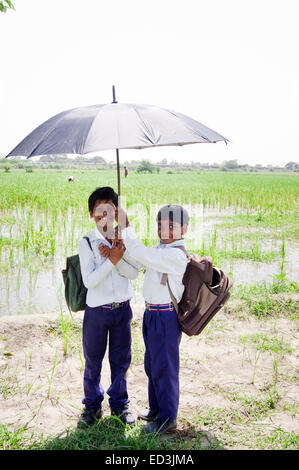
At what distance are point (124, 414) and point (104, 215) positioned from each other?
112cm

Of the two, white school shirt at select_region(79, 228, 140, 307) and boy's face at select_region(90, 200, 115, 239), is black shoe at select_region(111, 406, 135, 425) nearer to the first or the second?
white school shirt at select_region(79, 228, 140, 307)

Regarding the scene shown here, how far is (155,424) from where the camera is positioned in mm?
2002

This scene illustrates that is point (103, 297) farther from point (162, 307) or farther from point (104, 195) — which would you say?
point (104, 195)

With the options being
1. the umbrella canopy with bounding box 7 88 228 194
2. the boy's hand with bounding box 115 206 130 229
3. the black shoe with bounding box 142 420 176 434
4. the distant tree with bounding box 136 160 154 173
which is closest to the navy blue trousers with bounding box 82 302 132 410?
the black shoe with bounding box 142 420 176 434

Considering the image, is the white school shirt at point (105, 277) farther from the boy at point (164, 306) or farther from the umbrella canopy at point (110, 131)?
the umbrella canopy at point (110, 131)

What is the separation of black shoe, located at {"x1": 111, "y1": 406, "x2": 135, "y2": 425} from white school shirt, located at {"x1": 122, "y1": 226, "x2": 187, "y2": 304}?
689 mm

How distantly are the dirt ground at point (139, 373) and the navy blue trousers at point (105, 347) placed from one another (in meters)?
0.16

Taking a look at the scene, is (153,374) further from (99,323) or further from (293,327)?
(293,327)

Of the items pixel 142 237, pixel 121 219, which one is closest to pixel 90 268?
pixel 121 219

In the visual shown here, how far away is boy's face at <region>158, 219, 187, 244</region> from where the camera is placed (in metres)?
1.90

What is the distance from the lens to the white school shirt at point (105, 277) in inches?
77.3

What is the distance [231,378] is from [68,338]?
123cm
